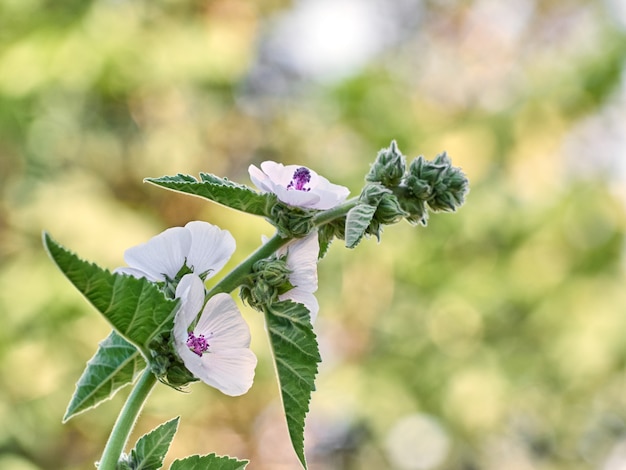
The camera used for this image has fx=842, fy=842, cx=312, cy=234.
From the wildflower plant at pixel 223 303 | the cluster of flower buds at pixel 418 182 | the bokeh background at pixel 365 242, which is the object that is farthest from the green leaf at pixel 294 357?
the bokeh background at pixel 365 242

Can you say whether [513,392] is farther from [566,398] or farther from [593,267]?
[593,267]

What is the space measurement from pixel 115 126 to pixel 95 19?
0.68 m

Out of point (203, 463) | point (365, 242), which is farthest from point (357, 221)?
point (365, 242)

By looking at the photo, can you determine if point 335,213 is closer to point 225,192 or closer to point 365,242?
point 225,192

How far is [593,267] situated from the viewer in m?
4.37

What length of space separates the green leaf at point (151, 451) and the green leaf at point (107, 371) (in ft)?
0.11

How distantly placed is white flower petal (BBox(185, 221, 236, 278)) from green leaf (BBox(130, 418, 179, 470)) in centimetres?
10

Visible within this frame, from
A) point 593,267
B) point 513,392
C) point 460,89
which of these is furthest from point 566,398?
point 460,89

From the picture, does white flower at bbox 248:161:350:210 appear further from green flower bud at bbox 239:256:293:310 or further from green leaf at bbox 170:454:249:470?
green leaf at bbox 170:454:249:470

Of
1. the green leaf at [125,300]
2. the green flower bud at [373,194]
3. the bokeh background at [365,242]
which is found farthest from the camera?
the bokeh background at [365,242]

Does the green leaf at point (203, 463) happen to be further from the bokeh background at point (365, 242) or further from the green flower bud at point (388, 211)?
the bokeh background at point (365, 242)

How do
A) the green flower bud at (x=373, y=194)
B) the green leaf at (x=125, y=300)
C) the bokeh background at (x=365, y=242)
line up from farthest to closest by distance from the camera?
the bokeh background at (x=365, y=242) → the green flower bud at (x=373, y=194) → the green leaf at (x=125, y=300)

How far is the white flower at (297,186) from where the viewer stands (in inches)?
20.1

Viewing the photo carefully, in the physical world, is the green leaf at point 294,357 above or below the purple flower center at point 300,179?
below
